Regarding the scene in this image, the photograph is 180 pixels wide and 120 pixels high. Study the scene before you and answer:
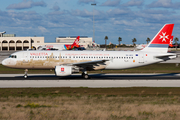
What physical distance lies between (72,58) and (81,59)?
133 cm

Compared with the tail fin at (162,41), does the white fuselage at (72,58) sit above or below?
below

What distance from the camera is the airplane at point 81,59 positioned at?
33.4 metres

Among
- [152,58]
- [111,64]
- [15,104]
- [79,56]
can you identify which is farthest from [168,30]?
[15,104]

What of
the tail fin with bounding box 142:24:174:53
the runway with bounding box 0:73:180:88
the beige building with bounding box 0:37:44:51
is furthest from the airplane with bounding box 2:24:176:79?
the beige building with bounding box 0:37:44:51

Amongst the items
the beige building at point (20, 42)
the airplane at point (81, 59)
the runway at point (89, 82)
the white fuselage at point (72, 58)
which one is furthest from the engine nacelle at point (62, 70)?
the beige building at point (20, 42)

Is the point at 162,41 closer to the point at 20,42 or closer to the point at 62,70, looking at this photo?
the point at 62,70

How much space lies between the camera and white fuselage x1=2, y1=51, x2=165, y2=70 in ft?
110

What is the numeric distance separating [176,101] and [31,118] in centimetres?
1186

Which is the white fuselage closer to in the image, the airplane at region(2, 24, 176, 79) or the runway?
the airplane at region(2, 24, 176, 79)

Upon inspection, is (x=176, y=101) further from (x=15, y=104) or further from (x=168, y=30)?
(x=168, y=30)

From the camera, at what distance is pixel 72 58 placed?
1342 inches

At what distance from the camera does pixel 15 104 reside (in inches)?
680

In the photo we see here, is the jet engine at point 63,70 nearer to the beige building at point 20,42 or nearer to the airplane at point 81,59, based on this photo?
the airplane at point 81,59

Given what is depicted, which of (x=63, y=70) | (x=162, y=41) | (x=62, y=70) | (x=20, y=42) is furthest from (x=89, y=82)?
(x=20, y=42)
